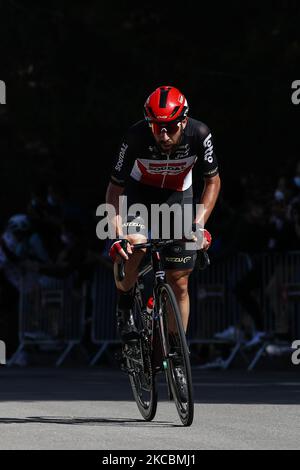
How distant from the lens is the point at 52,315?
1980cm

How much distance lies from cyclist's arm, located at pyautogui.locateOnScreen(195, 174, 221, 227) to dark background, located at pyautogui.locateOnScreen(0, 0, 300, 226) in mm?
9898

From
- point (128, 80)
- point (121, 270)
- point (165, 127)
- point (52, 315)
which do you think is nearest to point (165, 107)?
point (165, 127)

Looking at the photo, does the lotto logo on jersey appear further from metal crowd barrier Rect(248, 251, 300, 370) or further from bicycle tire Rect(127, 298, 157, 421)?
metal crowd barrier Rect(248, 251, 300, 370)

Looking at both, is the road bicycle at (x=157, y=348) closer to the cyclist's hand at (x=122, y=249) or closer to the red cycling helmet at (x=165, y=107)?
the cyclist's hand at (x=122, y=249)

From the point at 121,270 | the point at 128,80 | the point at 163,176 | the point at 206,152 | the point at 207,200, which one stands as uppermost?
the point at 128,80

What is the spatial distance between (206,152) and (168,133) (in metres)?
0.39

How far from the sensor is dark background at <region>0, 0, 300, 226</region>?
20141 mm

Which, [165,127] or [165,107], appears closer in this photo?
[165,107]

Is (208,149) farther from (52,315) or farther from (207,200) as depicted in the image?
(52,315)

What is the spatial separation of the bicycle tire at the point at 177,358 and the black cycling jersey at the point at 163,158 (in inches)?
32.9

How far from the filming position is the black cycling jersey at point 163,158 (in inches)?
382

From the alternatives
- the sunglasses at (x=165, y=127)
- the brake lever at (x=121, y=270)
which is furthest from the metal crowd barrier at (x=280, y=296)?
the sunglasses at (x=165, y=127)

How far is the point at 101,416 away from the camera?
1015cm

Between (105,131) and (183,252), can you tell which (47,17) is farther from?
(183,252)
